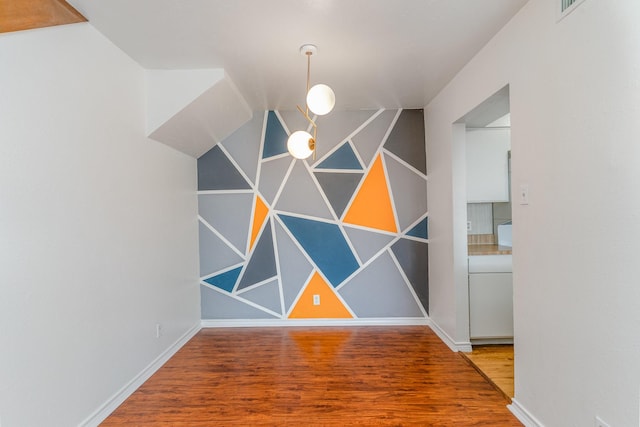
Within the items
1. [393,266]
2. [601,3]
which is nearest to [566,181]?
[601,3]

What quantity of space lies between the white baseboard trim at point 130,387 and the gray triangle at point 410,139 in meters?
3.11

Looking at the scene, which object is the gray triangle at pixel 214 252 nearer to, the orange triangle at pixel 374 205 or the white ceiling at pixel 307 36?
the orange triangle at pixel 374 205

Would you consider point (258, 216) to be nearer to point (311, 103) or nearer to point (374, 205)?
point (374, 205)

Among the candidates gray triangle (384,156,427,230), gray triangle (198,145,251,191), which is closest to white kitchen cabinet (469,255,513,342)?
gray triangle (384,156,427,230)

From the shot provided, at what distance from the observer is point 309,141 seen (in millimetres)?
2469

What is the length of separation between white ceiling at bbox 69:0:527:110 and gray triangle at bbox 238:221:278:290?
65.7 inches

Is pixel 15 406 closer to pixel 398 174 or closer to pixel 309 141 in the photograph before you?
pixel 309 141

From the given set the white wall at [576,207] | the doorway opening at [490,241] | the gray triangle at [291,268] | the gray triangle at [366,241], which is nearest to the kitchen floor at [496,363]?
the doorway opening at [490,241]

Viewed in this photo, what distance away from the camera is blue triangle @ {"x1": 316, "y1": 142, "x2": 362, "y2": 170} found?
3811 millimetres

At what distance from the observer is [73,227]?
189 cm

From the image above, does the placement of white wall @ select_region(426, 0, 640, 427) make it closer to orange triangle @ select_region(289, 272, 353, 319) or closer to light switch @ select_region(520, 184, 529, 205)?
light switch @ select_region(520, 184, 529, 205)

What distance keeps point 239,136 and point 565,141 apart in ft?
10.3

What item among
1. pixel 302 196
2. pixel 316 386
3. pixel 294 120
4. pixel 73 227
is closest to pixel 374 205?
pixel 302 196

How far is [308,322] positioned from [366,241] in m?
1.18
